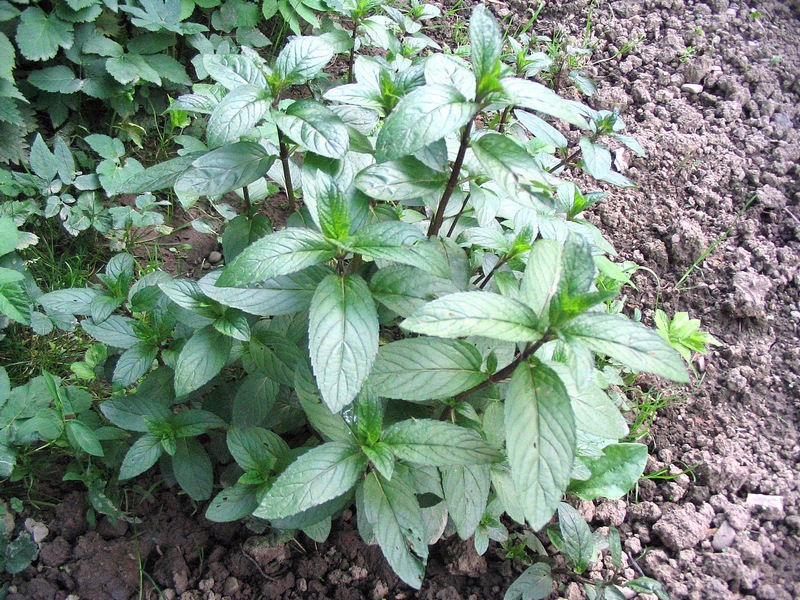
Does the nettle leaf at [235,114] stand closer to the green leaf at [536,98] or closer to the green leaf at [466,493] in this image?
the green leaf at [536,98]

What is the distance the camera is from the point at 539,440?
1.23m

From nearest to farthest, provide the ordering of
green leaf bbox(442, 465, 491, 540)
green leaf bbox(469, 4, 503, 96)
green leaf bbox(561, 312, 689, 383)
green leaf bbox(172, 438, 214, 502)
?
1. green leaf bbox(561, 312, 689, 383)
2. green leaf bbox(469, 4, 503, 96)
3. green leaf bbox(442, 465, 491, 540)
4. green leaf bbox(172, 438, 214, 502)

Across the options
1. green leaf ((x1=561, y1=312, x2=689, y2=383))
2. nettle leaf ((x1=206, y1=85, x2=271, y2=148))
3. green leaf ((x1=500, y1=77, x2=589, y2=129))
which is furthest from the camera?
nettle leaf ((x1=206, y1=85, x2=271, y2=148))

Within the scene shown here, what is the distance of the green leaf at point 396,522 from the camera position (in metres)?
1.46

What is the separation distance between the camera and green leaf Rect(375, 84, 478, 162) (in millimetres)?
1316

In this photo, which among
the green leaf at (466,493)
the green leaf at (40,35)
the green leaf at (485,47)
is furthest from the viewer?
the green leaf at (40,35)

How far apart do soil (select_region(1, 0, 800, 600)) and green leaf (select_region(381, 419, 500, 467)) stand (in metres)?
0.73

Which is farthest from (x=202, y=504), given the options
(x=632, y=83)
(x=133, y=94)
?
(x=632, y=83)

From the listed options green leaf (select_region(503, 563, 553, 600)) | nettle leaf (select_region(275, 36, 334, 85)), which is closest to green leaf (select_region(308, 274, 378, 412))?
nettle leaf (select_region(275, 36, 334, 85))

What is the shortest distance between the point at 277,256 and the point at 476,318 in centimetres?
46

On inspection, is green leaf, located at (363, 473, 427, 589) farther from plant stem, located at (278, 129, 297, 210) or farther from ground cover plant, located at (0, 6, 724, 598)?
plant stem, located at (278, 129, 297, 210)

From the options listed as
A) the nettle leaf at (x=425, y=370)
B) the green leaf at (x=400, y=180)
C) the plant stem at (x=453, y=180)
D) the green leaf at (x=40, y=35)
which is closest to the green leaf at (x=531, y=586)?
the nettle leaf at (x=425, y=370)

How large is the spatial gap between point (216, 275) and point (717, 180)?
2705 mm

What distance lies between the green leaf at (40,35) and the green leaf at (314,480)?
2199mm
